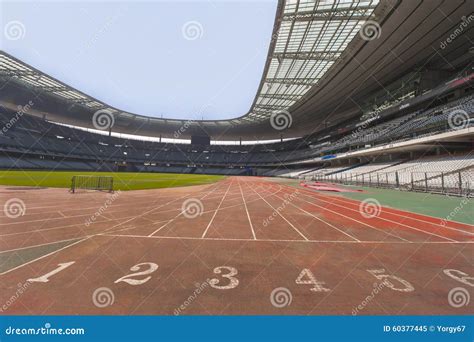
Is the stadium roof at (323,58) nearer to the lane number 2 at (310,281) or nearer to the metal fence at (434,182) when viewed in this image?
the metal fence at (434,182)

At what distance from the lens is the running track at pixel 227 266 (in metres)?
2.75

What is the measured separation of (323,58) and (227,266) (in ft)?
93.1

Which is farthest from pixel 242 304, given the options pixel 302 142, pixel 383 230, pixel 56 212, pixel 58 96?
pixel 302 142

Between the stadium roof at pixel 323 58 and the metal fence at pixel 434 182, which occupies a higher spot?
the stadium roof at pixel 323 58

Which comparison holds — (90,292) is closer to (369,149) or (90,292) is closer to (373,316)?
(373,316)

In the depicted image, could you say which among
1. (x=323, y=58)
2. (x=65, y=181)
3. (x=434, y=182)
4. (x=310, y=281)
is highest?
(x=323, y=58)

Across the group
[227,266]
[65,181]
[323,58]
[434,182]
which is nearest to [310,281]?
[227,266]

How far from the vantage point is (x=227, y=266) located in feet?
12.5

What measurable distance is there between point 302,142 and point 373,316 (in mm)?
74826

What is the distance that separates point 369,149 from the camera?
32844 millimetres

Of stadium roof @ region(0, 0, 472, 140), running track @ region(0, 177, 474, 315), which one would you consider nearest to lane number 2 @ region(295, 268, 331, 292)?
running track @ region(0, 177, 474, 315)

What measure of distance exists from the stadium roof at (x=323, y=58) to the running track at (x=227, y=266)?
63.6ft

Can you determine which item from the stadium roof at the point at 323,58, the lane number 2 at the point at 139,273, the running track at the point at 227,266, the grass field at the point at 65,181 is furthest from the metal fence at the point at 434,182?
the grass field at the point at 65,181

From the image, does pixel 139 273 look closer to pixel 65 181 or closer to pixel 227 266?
pixel 227 266
